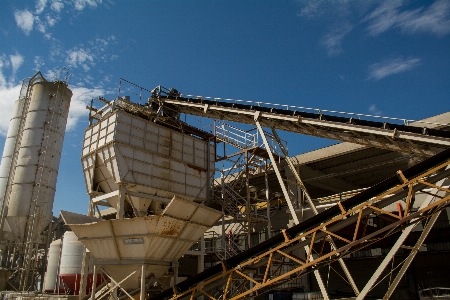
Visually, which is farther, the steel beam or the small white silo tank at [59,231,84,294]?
the small white silo tank at [59,231,84,294]

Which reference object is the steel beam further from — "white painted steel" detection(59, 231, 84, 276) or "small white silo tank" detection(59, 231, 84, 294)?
"small white silo tank" detection(59, 231, 84, 294)

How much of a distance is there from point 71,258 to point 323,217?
2113 centimetres

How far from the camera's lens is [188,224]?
13867 millimetres

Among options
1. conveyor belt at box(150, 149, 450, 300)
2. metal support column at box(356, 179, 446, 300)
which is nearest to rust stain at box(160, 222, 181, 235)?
conveyor belt at box(150, 149, 450, 300)

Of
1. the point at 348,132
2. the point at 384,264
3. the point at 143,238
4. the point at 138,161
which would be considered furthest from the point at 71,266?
the point at 384,264

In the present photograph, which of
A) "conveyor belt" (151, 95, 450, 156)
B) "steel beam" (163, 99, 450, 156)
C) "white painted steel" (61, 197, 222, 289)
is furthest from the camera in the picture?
"steel beam" (163, 99, 450, 156)

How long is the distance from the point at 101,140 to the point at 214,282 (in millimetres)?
12205

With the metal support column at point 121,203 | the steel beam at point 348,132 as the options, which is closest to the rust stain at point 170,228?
the metal support column at point 121,203

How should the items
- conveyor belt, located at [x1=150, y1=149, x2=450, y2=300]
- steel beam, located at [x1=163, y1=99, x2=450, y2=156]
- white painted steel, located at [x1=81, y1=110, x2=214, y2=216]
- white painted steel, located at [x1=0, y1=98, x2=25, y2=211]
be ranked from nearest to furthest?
1. conveyor belt, located at [x1=150, y1=149, x2=450, y2=300]
2. steel beam, located at [x1=163, y1=99, x2=450, y2=156]
3. white painted steel, located at [x1=81, y1=110, x2=214, y2=216]
4. white painted steel, located at [x1=0, y1=98, x2=25, y2=211]

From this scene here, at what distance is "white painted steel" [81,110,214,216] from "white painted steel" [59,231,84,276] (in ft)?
22.6

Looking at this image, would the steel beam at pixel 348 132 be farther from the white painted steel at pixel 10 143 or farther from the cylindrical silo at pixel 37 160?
the white painted steel at pixel 10 143

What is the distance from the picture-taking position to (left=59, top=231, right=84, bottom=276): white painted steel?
24.9 m

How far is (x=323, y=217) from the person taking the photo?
9.90 meters

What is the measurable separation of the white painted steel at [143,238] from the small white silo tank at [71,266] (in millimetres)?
12287
